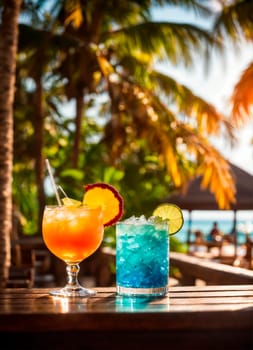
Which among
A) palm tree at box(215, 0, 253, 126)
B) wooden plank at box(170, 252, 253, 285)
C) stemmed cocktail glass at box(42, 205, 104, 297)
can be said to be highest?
palm tree at box(215, 0, 253, 126)

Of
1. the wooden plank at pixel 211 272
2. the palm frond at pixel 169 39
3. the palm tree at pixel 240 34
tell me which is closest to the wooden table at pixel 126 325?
the wooden plank at pixel 211 272

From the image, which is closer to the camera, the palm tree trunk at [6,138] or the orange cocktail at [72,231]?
the orange cocktail at [72,231]

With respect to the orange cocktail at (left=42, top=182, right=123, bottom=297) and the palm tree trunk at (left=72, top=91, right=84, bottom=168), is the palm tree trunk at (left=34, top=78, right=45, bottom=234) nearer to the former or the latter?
the palm tree trunk at (left=72, top=91, right=84, bottom=168)

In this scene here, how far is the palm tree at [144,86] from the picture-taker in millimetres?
10289

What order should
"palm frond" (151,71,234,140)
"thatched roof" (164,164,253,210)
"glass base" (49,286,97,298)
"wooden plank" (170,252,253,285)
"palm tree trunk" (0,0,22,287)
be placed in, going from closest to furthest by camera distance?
"glass base" (49,286,97,298) → "wooden plank" (170,252,253,285) → "palm tree trunk" (0,0,22,287) → "palm frond" (151,71,234,140) → "thatched roof" (164,164,253,210)

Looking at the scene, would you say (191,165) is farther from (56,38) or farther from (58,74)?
(56,38)

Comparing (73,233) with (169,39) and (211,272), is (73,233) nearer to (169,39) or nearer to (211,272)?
(211,272)

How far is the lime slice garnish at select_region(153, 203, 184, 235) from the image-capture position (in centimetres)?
175

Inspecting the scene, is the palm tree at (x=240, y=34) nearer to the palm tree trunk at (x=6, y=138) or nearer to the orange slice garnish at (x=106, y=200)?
the palm tree trunk at (x=6, y=138)

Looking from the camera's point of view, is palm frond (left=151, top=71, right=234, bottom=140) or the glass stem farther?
palm frond (left=151, top=71, right=234, bottom=140)

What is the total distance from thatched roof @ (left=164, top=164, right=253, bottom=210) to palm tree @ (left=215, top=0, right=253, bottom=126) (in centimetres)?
275

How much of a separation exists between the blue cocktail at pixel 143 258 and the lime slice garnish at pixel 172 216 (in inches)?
2.1

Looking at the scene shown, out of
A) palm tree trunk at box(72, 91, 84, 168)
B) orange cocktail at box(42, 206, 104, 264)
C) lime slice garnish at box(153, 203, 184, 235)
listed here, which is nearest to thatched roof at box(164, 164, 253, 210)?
palm tree trunk at box(72, 91, 84, 168)

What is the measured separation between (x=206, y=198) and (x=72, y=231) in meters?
12.7
